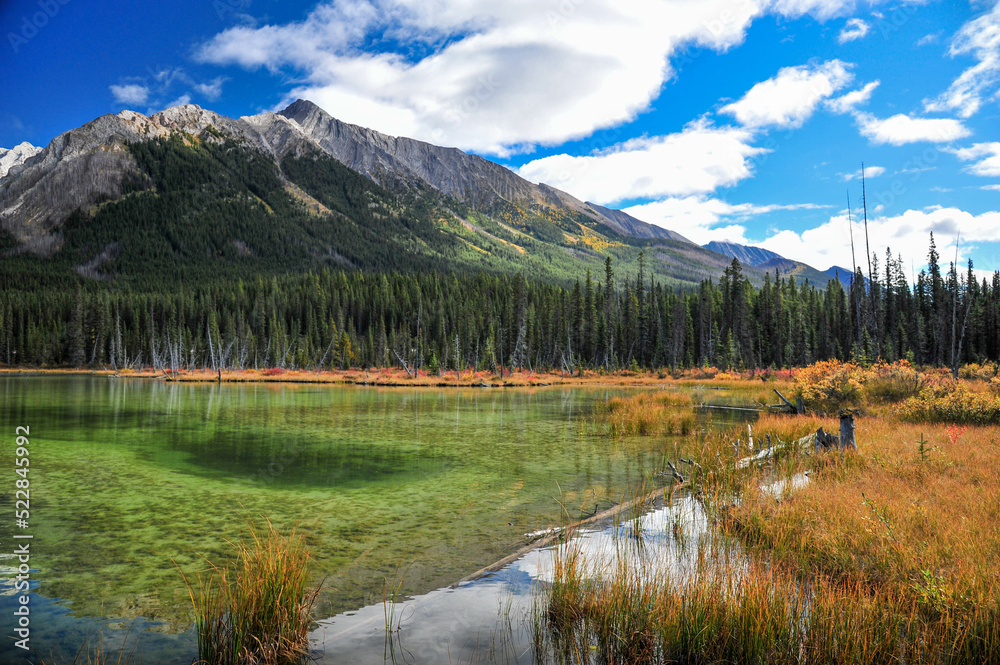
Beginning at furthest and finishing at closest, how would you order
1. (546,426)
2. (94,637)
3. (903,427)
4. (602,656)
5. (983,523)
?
1. (546,426)
2. (903,427)
3. (983,523)
4. (94,637)
5. (602,656)

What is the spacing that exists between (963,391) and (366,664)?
73.1 feet

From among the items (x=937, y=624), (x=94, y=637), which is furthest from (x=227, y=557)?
(x=937, y=624)

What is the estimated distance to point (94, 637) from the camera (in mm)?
6082

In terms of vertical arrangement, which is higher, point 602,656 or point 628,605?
point 628,605

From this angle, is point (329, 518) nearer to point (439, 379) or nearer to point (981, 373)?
point (981, 373)

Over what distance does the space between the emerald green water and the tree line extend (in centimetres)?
6665

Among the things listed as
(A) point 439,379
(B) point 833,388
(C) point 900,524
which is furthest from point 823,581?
(A) point 439,379

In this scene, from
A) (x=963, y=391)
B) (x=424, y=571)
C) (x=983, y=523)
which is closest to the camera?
(x=983, y=523)

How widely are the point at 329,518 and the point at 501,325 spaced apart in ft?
297

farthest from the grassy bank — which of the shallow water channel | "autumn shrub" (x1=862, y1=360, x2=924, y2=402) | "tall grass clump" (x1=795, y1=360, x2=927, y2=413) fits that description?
"tall grass clump" (x1=795, y1=360, x2=927, y2=413)

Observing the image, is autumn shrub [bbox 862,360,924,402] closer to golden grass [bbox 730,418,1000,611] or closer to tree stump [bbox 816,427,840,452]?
tree stump [bbox 816,427,840,452]

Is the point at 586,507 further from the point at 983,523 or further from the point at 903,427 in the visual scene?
the point at 903,427

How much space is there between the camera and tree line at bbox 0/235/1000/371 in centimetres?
8631

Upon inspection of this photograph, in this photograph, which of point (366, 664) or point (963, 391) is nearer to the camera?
point (366, 664)
